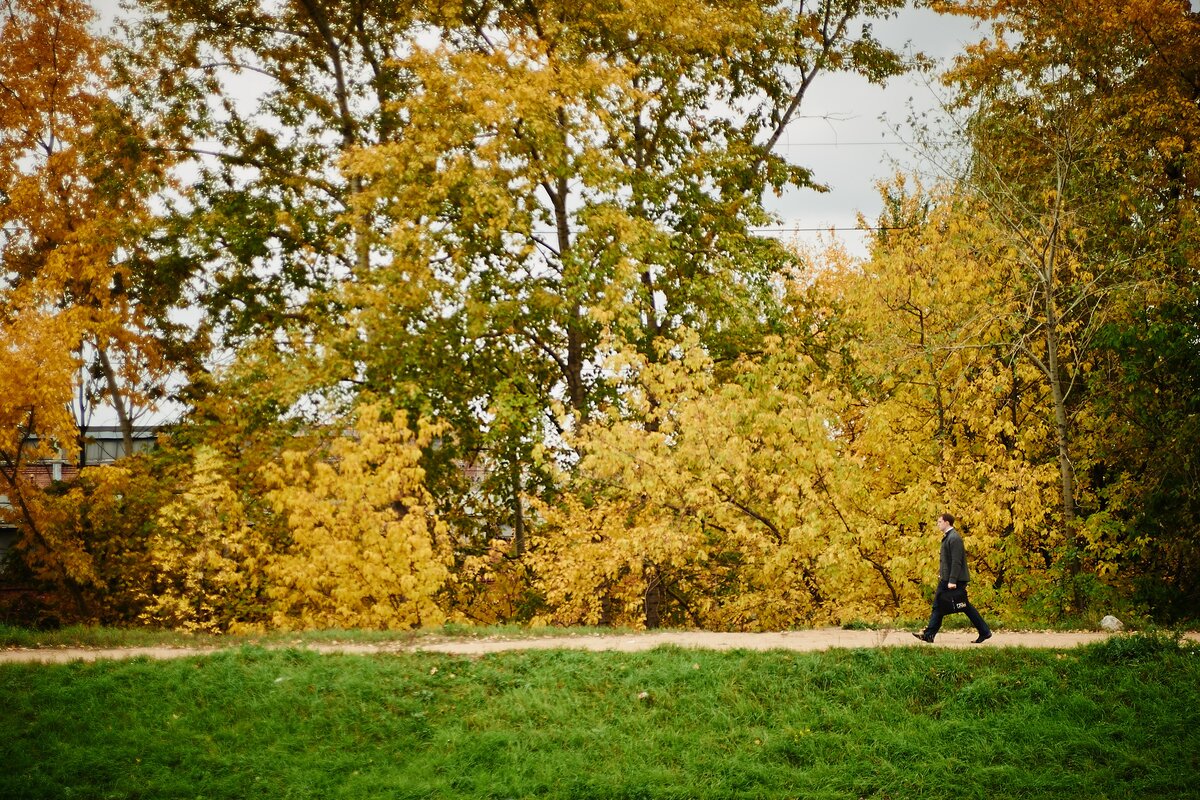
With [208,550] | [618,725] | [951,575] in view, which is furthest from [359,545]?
[951,575]

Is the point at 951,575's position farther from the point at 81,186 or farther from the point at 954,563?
the point at 81,186

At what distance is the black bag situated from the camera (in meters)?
10.5

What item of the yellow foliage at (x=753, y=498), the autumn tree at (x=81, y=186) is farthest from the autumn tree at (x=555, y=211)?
the autumn tree at (x=81, y=186)

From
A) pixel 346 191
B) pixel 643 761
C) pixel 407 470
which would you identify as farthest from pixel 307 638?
pixel 346 191

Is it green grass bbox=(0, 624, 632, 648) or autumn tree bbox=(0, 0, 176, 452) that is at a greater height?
autumn tree bbox=(0, 0, 176, 452)

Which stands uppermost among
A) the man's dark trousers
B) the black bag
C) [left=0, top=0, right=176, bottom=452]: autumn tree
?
[left=0, top=0, right=176, bottom=452]: autumn tree

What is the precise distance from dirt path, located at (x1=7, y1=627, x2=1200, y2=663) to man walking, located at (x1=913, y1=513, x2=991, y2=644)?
18 cm

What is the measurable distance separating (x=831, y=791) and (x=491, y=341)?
11963 mm

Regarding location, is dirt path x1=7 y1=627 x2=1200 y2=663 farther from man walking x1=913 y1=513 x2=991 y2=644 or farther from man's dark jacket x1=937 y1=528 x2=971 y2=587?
man's dark jacket x1=937 y1=528 x2=971 y2=587

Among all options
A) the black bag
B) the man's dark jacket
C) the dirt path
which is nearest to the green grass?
the dirt path

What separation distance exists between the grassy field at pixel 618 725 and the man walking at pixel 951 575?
58cm

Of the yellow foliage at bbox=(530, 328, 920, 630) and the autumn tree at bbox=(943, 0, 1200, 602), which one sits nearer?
the yellow foliage at bbox=(530, 328, 920, 630)

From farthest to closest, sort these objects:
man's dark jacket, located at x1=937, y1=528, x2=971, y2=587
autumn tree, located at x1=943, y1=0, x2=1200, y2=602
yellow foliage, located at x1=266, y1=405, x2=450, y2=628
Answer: autumn tree, located at x1=943, y1=0, x2=1200, y2=602
yellow foliage, located at x1=266, y1=405, x2=450, y2=628
man's dark jacket, located at x1=937, y1=528, x2=971, y2=587

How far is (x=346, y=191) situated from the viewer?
2025 centimetres
